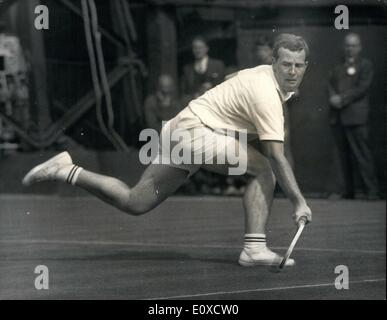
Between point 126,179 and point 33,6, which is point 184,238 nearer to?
point 126,179

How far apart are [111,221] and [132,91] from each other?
4.33 m

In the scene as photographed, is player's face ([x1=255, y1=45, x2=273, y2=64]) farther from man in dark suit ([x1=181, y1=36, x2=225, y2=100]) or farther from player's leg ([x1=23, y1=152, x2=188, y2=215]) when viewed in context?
player's leg ([x1=23, y1=152, x2=188, y2=215])

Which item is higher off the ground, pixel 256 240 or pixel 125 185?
pixel 125 185

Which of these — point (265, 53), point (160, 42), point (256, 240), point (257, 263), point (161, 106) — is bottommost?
point (257, 263)

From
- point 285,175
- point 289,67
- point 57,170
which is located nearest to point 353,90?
Answer: point 57,170

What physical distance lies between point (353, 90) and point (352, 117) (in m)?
0.34

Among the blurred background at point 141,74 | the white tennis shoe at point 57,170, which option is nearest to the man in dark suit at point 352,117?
the blurred background at point 141,74

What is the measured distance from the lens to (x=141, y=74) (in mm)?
18812

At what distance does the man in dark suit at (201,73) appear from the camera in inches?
646

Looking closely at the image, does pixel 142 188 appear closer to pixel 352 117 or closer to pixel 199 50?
pixel 199 50

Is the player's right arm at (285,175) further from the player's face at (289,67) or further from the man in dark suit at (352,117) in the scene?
the man in dark suit at (352,117)

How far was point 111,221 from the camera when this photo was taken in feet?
48.2

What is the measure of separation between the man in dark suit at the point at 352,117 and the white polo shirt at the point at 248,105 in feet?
21.5
